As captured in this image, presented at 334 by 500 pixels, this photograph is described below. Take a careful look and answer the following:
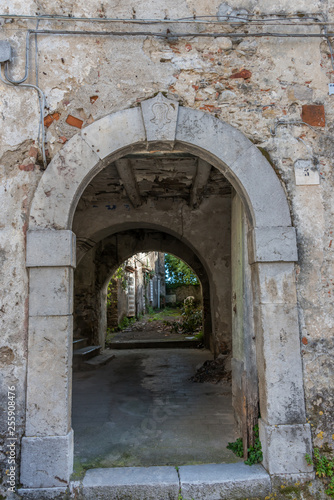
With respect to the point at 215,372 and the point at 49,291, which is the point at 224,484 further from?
the point at 215,372

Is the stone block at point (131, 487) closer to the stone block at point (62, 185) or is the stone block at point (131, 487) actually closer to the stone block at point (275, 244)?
the stone block at point (275, 244)

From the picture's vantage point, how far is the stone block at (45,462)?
2.41 m

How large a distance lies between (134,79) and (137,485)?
3.10 metres

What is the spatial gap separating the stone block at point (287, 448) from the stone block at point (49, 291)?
1.76 metres

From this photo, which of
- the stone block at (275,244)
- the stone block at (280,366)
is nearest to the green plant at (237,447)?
the stone block at (280,366)

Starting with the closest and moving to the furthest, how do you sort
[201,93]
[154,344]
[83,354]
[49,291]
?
[49,291] < [201,93] < [83,354] < [154,344]

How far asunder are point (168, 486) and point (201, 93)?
3.02m

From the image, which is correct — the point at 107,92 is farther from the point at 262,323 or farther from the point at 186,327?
the point at 186,327

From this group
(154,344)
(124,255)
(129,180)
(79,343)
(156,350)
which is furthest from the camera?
(154,344)

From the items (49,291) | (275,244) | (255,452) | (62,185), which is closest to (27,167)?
(62,185)

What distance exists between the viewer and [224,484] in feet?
7.93

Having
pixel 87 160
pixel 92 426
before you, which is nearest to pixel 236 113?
pixel 87 160

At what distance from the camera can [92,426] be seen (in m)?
3.50

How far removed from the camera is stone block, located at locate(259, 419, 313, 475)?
2.48m
